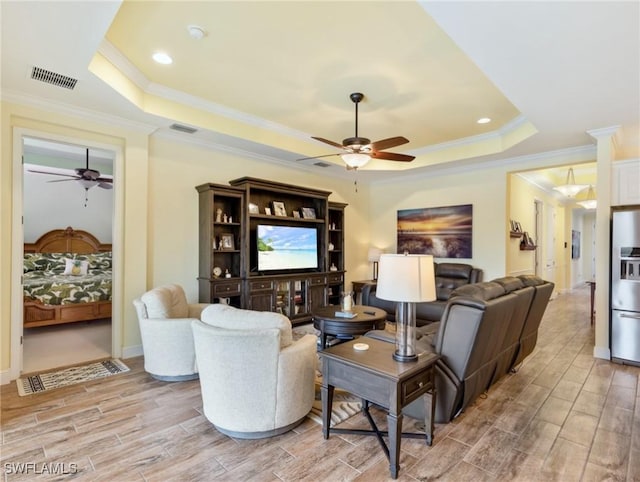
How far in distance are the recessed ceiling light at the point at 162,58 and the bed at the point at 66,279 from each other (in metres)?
4.02

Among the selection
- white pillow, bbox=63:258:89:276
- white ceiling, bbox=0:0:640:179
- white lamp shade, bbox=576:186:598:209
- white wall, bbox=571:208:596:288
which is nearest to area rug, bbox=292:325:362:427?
white ceiling, bbox=0:0:640:179

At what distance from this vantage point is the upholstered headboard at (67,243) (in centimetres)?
674

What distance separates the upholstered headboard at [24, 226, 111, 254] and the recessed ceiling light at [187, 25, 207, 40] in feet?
20.2

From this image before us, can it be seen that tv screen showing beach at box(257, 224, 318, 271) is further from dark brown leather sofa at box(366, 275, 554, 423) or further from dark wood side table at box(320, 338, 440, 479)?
dark wood side table at box(320, 338, 440, 479)

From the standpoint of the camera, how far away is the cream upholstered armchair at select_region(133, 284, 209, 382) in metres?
3.30

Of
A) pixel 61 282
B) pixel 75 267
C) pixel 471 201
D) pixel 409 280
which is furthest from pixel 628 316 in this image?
pixel 75 267

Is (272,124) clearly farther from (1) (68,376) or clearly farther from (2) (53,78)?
(1) (68,376)

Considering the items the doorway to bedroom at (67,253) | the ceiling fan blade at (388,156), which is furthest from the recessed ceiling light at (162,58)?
the ceiling fan blade at (388,156)

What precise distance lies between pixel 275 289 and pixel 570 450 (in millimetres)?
3817

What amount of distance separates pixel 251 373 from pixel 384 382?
901 millimetres

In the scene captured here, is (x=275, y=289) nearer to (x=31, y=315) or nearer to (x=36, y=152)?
(x=31, y=315)

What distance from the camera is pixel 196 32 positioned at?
2.78 m

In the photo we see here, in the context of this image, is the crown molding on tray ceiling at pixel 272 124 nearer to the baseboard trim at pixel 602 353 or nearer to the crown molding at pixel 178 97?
the crown molding at pixel 178 97

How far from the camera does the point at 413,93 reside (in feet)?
12.7
